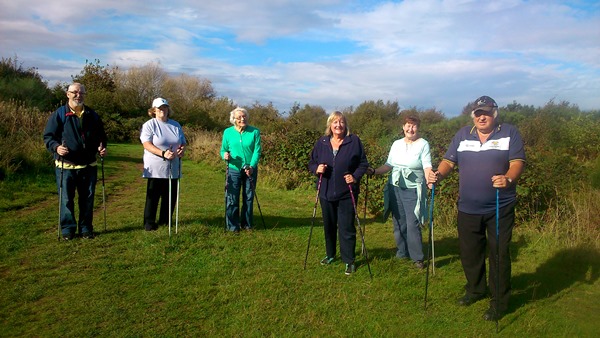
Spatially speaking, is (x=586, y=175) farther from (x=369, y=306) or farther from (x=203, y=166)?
(x=203, y=166)

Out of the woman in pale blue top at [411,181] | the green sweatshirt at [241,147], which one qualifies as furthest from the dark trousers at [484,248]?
the green sweatshirt at [241,147]

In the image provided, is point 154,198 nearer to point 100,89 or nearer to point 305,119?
point 305,119

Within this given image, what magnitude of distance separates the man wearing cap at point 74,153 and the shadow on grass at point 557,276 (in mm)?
5449

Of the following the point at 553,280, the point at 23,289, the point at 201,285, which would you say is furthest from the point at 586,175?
the point at 23,289

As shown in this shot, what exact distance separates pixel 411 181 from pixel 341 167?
103 cm

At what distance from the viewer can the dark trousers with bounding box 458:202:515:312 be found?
450 cm

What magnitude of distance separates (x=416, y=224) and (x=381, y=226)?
2369mm

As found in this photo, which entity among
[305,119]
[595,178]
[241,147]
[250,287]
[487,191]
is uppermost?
[305,119]

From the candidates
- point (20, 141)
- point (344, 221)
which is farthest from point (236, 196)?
point (20, 141)

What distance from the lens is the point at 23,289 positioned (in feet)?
15.2

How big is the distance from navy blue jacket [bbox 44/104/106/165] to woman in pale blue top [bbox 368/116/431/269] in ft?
12.6

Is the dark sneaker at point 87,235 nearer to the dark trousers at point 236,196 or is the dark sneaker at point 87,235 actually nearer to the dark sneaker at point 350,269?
the dark trousers at point 236,196

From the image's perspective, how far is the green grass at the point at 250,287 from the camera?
4.13m

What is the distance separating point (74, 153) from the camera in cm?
613
